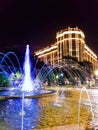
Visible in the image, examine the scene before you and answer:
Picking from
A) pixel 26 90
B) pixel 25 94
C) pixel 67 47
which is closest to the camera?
pixel 25 94

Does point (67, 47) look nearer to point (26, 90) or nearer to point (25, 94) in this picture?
point (26, 90)

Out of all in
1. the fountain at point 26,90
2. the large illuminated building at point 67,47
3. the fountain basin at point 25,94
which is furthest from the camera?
the large illuminated building at point 67,47

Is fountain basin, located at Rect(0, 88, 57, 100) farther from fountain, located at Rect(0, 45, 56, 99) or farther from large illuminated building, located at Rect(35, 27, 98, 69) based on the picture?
large illuminated building, located at Rect(35, 27, 98, 69)

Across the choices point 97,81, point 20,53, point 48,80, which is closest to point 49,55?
point 97,81

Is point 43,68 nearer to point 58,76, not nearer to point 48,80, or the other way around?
point 48,80

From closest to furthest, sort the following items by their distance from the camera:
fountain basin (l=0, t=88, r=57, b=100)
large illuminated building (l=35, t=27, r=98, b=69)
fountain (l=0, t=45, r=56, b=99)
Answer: fountain basin (l=0, t=88, r=57, b=100), fountain (l=0, t=45, r=56, b=99), large illuminated building (l=35, t=27, r=98, b=69)

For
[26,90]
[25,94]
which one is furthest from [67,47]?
[25,94]

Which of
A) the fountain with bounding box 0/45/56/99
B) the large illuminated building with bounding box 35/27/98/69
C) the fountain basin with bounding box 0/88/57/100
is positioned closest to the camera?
the fountain basin with bounding box 0/88/57/100

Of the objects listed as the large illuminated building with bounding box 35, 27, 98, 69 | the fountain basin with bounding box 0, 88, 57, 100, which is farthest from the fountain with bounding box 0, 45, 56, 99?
the large illuminated building with bounding box 35, 27, 98, 69

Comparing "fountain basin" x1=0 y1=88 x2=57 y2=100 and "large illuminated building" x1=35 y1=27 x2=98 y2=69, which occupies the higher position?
"large illuminated building" x1=35 y1=27 x2=98 y2=69

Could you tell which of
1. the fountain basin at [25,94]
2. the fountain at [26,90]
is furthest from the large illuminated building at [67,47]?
the fountain basin at [25,94]

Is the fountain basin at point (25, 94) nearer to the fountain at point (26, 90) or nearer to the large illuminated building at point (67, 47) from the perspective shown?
the fountain at point (26, 90)

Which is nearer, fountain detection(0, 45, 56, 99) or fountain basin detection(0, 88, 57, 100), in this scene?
fountain basin detection(0, 88, 57, 100)

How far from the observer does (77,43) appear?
511 ft
